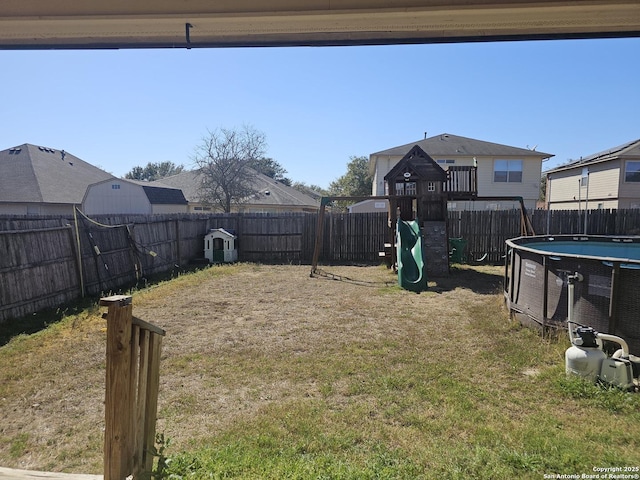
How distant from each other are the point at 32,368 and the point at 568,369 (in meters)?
5.79

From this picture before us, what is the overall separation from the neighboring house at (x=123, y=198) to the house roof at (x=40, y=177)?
741mm

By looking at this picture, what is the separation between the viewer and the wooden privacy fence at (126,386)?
176 cm

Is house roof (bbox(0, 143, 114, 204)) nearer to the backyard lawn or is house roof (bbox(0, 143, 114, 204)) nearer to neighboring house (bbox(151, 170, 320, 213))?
neighboring house (bbox(151, 170, 320, 213))

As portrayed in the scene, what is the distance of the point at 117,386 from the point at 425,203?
11012mm

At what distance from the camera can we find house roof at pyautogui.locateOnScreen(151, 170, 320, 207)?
80.4 feet

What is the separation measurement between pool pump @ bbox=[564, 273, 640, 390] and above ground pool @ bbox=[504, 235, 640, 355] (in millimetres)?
411

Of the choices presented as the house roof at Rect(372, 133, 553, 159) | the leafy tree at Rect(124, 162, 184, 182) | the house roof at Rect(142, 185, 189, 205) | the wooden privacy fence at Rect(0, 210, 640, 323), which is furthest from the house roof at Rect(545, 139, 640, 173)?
the leafy tree at Rect(124, 162, 184, 182)

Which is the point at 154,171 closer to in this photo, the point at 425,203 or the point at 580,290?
the point at 425,203

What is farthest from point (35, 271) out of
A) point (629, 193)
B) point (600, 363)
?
point (629, 193)

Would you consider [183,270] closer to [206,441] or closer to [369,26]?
[206,441]

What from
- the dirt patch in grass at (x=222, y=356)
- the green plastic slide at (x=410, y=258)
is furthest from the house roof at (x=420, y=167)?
the dirt patch in grass at (x=222, y=356)

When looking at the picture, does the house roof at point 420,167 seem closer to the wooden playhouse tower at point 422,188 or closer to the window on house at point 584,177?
the wooden playhouse tower at point 422,188

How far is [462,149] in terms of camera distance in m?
21.3

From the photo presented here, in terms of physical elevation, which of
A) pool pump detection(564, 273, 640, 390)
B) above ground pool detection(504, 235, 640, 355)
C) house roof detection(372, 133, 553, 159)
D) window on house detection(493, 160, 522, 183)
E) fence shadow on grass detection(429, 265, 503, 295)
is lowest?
fence shadow on grass detection(429, 265, 503, 295)
